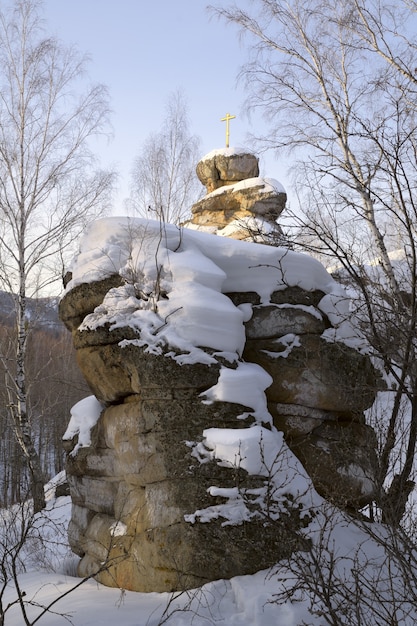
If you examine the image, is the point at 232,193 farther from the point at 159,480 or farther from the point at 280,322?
the point at 159,480

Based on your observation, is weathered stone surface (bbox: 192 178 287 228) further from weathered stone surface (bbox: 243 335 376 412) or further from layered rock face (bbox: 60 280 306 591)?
layered rock face (bbox: 60 280 306 591)

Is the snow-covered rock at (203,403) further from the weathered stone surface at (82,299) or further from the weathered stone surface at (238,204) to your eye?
the weathered stone surface at (238,204)

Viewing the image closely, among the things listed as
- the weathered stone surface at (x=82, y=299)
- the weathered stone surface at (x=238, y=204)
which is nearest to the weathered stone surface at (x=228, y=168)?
the weathered stone surface at (x=238, y=204)

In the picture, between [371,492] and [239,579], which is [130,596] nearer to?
[239,579]

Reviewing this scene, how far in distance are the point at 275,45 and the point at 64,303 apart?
18.9ft

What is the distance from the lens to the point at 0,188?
32.6 feet

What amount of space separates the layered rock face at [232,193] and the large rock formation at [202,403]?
695 centimetres

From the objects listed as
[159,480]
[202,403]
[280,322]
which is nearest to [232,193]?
[280,322]

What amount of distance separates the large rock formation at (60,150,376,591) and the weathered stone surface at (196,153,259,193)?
352 inches

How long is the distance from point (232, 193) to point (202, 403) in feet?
31.6

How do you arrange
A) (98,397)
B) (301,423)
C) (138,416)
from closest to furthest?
(138,416)
(301,423)
(98,397)

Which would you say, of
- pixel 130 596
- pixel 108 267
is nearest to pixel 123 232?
pixel 108 267

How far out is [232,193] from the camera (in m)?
13.1

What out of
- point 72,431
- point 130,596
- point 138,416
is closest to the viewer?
point 130,596
